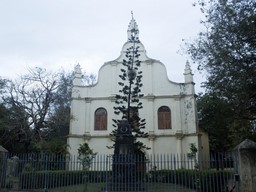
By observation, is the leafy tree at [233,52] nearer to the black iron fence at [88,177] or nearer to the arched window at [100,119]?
the black iron fence at [88,177]

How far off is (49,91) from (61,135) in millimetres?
7416

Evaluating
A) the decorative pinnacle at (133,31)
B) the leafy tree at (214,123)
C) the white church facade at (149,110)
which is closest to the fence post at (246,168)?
the leafy tree at (214,123)

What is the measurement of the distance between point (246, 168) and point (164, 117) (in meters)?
14.9

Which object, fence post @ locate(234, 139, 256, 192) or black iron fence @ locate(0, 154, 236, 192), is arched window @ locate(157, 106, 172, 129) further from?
fence post @ locate(234, 139, 256, 192)

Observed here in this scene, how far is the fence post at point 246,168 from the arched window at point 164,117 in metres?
14.4

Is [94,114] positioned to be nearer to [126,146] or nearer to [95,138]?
[95,138]

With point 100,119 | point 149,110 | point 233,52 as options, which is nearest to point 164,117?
point 149,110

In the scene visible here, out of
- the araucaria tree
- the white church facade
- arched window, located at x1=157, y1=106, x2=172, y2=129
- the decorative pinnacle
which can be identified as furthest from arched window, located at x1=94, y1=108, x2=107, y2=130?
the decorative pinnacle

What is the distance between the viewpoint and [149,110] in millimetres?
23453

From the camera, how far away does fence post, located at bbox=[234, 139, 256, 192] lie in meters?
8.39

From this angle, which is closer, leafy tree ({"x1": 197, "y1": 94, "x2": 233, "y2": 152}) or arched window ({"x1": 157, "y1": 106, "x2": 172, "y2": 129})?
leafy tree ({"x1": 197, "y1": 94, "x2": 233, "y2": 152})

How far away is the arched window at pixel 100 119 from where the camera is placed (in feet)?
78.1

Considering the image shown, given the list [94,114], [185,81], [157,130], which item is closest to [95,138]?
[94,114]

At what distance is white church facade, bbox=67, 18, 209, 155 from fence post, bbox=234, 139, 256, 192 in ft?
45.0
